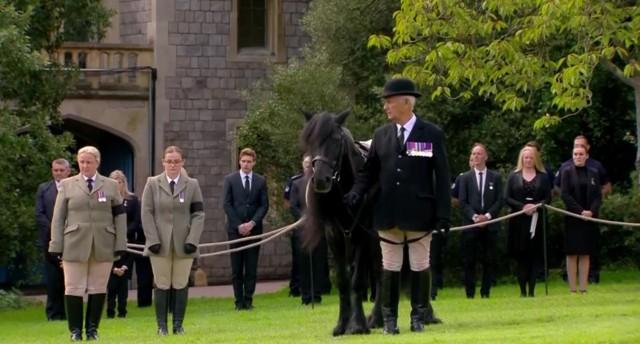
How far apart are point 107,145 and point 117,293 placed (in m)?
14.7

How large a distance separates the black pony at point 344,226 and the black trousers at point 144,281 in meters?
9.94

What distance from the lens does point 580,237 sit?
82.3 feet

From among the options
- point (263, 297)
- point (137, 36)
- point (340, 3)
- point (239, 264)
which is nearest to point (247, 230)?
point (239, 264)

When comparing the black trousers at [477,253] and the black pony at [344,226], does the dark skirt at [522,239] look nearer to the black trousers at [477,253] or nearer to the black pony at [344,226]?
the black trousers at [477,253]

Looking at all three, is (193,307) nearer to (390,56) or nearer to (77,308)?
(390,56)

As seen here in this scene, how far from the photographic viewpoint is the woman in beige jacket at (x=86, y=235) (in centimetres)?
1881

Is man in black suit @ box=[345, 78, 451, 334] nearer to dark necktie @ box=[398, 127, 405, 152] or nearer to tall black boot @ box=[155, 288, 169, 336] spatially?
dark necktie @ box=[398, 127, 405, 152]

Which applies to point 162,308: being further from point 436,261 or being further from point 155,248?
point 436,261

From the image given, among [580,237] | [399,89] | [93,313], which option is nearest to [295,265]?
[580,237]

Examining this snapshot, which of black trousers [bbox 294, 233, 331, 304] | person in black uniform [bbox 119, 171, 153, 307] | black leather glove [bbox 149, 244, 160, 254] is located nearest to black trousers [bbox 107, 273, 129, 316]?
person in black uniform [bbox 119, 171, 153, 307]

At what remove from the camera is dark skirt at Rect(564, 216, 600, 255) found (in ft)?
82.1

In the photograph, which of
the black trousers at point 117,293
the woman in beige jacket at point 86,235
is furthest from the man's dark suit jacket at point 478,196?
the woman in beige jacket at point 86,235

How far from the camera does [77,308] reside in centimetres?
1903

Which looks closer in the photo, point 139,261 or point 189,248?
point 189,248
